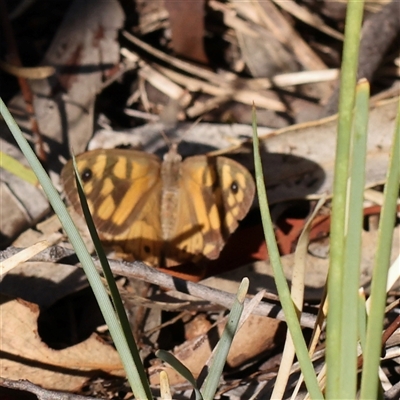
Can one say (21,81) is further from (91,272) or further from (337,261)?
(337,261)

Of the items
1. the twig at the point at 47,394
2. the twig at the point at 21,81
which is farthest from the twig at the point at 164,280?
the twig at the point at 21,81

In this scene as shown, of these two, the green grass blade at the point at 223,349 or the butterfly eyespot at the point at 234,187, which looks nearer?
the green grass blade at the point at 223,349

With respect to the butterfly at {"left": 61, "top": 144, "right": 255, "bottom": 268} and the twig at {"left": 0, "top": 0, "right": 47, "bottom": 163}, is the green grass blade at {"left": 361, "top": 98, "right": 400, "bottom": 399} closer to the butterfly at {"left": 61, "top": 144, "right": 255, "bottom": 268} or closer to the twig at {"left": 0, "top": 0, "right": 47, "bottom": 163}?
the butterfly at {"left": 61, "top": 144, "right": 255, "bottom": 268}

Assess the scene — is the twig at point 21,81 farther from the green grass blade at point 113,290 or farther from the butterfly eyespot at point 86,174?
the green grass blade at point 113,290

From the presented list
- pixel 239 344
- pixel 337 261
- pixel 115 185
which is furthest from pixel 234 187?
pixel 337 261

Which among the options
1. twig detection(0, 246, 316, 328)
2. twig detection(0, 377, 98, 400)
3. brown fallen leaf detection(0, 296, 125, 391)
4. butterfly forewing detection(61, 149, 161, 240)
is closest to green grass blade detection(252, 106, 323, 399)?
twig detection(0, 246, 316, 328)

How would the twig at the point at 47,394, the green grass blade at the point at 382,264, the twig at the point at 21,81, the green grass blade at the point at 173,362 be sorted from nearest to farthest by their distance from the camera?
the green grass blade at the point at 382,264, the green grass blade at the point at 173,362, the twig at the point at 47,394, the twig at the point at 21,81

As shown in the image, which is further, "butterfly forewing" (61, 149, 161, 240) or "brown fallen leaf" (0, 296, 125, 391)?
"butterfly forewing" (61, 149, 161, 240)
